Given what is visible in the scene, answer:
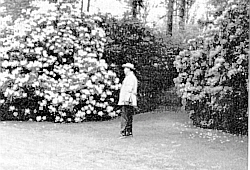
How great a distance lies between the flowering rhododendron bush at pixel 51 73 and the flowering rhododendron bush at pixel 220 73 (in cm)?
72

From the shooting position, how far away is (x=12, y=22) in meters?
4.29

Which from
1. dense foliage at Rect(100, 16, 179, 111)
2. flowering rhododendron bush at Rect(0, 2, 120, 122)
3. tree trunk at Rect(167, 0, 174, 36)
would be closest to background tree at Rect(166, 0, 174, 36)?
tree trunk at Rect(167, 0, 174, 36)

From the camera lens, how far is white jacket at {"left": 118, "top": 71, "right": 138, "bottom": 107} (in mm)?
3693

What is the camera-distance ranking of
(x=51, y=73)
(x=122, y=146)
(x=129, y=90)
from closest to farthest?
(x=122, y=146)
(x=129, y=90)
(x=51, y=73)

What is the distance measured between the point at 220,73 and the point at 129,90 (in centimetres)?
73

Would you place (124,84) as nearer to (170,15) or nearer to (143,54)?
(170,15)

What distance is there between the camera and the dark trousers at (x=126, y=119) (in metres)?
3.65

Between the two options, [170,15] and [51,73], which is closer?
[170,15]

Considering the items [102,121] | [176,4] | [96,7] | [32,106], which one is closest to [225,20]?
[176,4]

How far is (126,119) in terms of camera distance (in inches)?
146

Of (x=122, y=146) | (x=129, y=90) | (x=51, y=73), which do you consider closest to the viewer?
(x=122, y=146)

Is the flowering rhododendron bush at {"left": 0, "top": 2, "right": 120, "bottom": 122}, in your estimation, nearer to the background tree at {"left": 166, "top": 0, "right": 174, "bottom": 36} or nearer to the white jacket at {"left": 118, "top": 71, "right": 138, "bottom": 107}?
the white jacket at {"left": 118, "top": 71, "right": 138, "bottom": 107}

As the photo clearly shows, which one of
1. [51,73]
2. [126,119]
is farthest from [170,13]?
[51,73]

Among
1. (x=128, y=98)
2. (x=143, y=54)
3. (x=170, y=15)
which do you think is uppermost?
(x=170, y=15)
